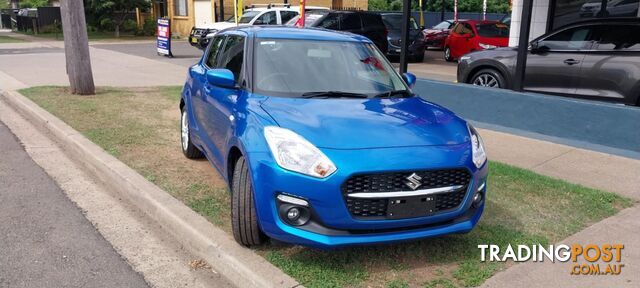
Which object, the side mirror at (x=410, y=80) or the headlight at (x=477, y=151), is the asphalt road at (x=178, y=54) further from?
the headlight at (x=477, y=151)

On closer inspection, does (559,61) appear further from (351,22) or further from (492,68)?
(351,22)

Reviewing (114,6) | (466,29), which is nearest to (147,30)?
(114,6)

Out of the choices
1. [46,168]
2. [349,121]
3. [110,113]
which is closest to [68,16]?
[110,113]

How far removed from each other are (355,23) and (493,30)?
4.72 meters

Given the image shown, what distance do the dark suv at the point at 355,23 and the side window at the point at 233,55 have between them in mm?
11956

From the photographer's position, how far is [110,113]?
352 inches

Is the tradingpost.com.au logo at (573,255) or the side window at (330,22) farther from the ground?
the side window at (330,22)

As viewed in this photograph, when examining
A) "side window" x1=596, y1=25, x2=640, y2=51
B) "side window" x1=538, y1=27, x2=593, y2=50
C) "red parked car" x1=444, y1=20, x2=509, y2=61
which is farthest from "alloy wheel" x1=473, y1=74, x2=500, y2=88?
"red parked car" x1=444, y1=20, x2=509, y2=61

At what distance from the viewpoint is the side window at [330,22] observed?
1714 cm

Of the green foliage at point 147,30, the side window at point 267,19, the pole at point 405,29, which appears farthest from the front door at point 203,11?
the pole at point 405,29

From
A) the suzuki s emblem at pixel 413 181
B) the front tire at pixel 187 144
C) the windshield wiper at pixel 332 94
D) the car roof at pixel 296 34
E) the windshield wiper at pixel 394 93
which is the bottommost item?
the front tire at pixel 187 144

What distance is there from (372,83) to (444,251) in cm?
158

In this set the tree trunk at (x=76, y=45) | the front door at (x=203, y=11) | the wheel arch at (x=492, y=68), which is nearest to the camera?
the wheel arch at (x=492, y=68)

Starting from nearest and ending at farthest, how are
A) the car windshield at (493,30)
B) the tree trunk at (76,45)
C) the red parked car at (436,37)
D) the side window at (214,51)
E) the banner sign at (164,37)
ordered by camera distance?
the side window at (214,51), the tree trunk at (76,45), the car windshield at (493,30), the banner sign at (164,37), the red parked car at (436,37)
